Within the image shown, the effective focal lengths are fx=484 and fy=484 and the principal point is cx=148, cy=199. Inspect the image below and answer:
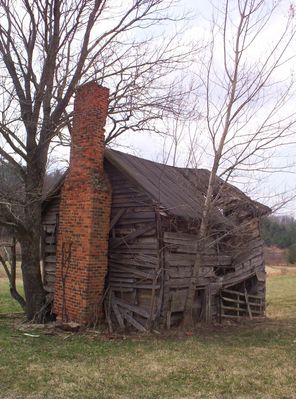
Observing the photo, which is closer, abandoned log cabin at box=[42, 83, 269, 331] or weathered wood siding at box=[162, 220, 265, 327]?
abandoned log cabin at box=[42, 83, 269, 331]

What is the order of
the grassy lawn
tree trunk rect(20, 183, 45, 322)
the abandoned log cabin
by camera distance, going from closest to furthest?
the grassy lawn, the abandoned log cabin, tree trunk rect(20, 183, 45, 322)

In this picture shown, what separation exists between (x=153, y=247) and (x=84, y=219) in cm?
180

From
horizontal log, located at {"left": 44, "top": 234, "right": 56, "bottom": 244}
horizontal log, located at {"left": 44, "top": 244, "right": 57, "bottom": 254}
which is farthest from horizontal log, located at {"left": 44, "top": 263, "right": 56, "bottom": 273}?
horizontal log, located at {"left": 44, "top": 234, "right": 56, "bottom": 244}

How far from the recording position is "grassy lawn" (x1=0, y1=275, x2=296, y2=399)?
625 cm

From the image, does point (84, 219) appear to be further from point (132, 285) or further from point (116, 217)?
point (132, 285)

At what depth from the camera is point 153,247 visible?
38.7ft

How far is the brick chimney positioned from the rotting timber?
40cm

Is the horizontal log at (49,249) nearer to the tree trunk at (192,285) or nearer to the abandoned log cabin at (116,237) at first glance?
the abandoned log cabin at (116,237)

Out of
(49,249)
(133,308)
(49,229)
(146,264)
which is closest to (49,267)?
(49,249)

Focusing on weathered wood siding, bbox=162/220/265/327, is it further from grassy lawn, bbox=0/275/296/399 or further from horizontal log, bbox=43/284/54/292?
horizontal log, bbox=43/284/54/292

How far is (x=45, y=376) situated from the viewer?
6.82m

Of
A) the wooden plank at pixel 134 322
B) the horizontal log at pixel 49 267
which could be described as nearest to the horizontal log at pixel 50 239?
the horizontal log at pixel 49 267

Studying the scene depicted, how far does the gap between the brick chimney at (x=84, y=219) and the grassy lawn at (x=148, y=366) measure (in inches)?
50.1

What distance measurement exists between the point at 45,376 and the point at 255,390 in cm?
290
